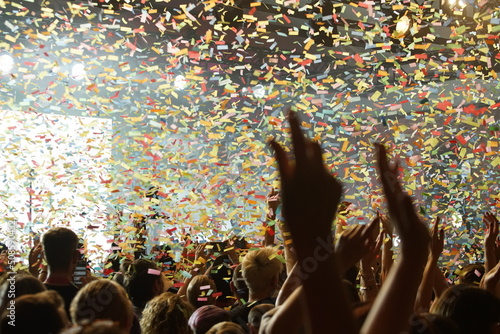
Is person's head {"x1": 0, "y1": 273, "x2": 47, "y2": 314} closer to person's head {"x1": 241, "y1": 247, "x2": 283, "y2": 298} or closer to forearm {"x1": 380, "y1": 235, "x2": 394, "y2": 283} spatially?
person's head {"x1": 241, "y1": 247, "x2": 283, "y2": 298}

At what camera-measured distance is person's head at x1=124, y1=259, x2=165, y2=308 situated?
10.8 feet

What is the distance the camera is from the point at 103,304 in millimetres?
2410

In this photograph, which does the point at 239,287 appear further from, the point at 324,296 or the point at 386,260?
the point at 324,296

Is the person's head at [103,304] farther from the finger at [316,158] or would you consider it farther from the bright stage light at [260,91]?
the bright stage light at [260,91]

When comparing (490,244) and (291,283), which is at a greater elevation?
(291,283)

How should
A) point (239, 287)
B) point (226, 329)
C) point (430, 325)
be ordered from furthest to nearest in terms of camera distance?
1. point (239, 287)
2. point (226, 329)
3. point (430, 325)

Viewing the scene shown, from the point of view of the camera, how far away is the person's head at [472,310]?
6.24ft

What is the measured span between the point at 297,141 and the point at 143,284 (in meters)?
2.69

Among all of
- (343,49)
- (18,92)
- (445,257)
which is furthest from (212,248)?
(343,49)

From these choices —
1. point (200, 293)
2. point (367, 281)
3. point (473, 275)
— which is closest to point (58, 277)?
point (200, 293)

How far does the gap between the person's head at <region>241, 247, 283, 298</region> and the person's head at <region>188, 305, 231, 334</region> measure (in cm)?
51

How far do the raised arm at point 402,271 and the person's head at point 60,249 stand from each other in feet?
8.25

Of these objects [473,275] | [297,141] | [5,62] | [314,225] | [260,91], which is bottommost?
[473,275]

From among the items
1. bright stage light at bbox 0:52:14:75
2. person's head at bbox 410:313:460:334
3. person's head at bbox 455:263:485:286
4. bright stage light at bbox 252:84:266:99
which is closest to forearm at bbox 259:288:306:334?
person's head at bbox 410:313:460:334
